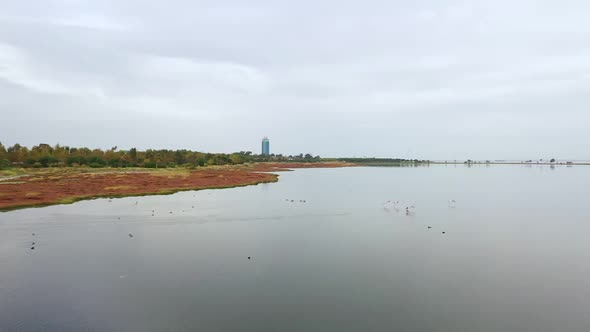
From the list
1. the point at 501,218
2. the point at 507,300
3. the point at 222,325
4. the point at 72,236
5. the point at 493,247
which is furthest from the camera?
the point at 501,218

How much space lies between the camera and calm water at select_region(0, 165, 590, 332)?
13.6 meters

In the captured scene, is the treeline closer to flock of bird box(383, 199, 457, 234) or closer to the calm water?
the calm water

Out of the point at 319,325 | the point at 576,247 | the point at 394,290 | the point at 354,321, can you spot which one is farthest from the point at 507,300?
the point at 576,247

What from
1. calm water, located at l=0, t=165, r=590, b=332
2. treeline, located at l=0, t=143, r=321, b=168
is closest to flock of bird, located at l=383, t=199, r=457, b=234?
calm water, located at l=0, t=165, r=590, b=332

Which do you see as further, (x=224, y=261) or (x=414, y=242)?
(x=414, y=242)

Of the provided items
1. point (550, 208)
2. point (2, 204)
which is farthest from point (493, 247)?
point (2, 204)

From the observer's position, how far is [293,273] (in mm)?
18844

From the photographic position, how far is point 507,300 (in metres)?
15.4

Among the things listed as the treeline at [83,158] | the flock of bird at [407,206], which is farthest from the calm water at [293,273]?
the treeline at [83,158]

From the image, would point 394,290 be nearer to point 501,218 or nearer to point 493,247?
point 493,247

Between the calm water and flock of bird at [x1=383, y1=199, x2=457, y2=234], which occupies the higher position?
flock of bird at [x1=383, y1=199, x2=457, y2=234]

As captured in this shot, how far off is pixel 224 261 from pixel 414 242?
1409 centimetres

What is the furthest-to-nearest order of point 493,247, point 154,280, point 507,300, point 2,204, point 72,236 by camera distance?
point 2,204, point 72,236, point 493,247, point 154,280, point 507,300

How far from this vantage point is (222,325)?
42.7ft
